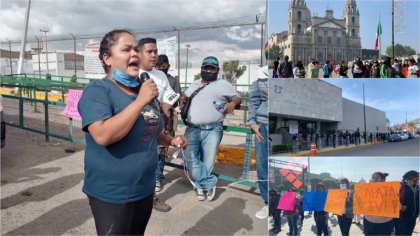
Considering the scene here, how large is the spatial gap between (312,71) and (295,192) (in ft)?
2.19

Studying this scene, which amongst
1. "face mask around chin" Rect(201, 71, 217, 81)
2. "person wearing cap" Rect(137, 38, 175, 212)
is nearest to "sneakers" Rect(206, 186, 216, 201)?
"person wearing cap" Rect(137, 38, 175, 212)

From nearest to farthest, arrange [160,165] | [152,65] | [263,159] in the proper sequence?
[263,159] → [152,65] → [160,165]

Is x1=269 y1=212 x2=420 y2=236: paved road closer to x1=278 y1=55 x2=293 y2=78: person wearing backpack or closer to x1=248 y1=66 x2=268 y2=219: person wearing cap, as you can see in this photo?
x1=248 y1=66 x2=268 y2=219: person wearing cap

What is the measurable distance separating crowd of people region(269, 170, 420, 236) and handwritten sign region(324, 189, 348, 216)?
0.8 inches

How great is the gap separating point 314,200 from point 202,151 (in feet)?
5.65

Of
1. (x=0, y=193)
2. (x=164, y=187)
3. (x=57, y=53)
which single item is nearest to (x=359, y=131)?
(x=164, y=187)

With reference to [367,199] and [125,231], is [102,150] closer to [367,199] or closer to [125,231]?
[125,231]

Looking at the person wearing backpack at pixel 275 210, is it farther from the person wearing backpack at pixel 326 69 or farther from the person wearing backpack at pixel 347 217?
the person wearing backpack at pixel 326 69

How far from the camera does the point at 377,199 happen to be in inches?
78.5

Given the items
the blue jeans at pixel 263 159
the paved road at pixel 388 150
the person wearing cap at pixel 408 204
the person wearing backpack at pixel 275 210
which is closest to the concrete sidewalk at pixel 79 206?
the blue jeans at pixel 263 159

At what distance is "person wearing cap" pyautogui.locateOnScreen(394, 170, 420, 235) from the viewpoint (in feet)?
6.42

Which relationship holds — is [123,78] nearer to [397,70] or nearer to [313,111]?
[313,111]

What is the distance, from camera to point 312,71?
1747 millimetres

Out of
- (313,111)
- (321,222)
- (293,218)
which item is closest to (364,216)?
(321,222)
